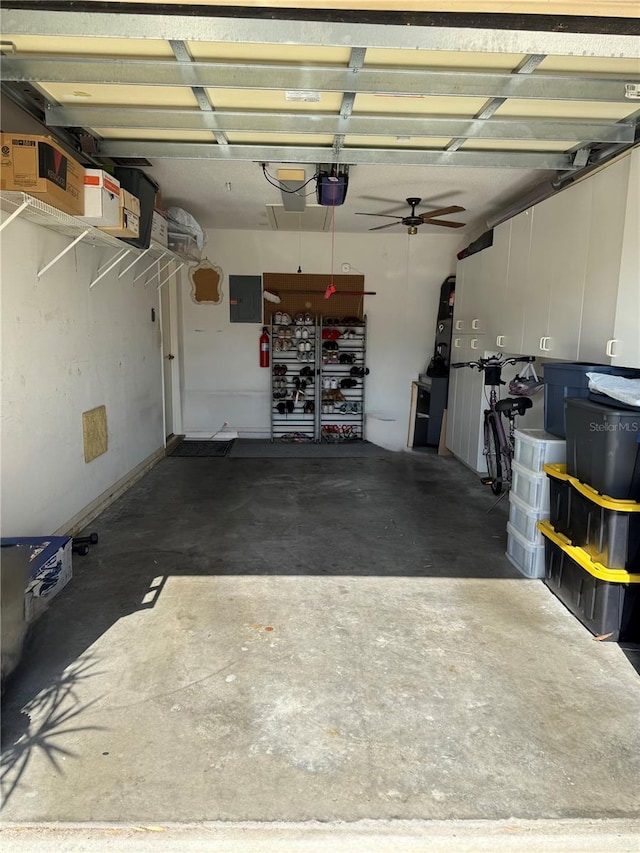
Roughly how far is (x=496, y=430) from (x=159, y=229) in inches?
139

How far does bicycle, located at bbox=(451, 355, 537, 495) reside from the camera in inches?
191

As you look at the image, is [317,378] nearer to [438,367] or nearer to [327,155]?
[438,367]

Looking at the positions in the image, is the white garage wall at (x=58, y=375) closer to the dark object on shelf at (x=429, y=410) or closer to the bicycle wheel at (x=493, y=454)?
the bicycle wheel at (x=493, y=454)

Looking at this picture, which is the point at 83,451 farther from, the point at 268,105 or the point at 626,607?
the point at 626,607

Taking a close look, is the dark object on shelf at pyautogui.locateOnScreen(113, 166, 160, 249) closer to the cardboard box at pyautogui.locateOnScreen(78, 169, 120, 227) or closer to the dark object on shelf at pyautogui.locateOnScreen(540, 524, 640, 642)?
the cardboard box at pyautogui.locateOnScreen(78, 169, 120, 227)

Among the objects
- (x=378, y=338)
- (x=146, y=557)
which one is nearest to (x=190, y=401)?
(x=378, y=338)

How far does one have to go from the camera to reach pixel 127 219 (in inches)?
135

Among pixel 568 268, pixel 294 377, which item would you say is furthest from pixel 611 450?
pixel 294 377

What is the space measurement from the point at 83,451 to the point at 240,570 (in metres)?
1.59

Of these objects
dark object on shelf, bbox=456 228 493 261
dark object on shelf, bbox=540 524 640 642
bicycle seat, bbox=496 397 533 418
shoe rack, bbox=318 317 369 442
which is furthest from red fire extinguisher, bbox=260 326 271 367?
dark object on shelf, bbox=540 524 640 642

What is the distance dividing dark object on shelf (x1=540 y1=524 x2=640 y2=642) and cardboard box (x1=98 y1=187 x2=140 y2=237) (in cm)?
327

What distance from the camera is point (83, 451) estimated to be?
13.0ft

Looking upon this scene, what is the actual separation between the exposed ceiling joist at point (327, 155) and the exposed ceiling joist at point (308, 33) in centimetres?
147

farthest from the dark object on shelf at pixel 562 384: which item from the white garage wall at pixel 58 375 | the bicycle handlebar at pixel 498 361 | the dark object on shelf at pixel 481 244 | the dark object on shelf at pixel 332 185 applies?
the white garage wall at pixel 58 375
